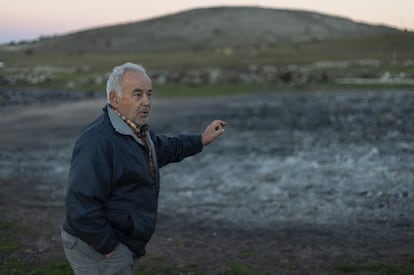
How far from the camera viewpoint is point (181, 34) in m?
147

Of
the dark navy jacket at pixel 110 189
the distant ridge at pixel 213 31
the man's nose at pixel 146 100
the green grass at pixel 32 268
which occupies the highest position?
the distant ridge at pixel 213 31

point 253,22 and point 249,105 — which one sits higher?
point 253,22

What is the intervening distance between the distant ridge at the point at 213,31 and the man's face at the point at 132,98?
12282 centimetres

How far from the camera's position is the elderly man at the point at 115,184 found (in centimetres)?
374

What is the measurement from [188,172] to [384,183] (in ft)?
17.1

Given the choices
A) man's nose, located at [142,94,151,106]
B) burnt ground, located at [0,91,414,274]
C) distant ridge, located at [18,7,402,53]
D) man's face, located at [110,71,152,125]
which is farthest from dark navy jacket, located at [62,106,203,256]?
distant ridge, located at [18,7,402,53]

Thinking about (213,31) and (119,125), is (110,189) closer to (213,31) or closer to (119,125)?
(119,125)

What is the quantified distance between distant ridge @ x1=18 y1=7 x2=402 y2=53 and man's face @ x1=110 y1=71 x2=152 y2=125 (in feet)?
403

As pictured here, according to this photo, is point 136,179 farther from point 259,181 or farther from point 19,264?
point 259,181

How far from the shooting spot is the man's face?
157 inches

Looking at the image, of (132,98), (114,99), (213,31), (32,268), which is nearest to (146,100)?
(132,98)

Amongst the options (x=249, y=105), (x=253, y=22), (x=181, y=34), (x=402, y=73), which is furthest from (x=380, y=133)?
(x=253, y=22)

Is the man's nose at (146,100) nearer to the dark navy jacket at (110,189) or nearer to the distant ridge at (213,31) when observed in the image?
the dark navy jacket at (110,189)

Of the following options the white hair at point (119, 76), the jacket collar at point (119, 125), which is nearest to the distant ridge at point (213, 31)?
the white hair at point (119, 76)
